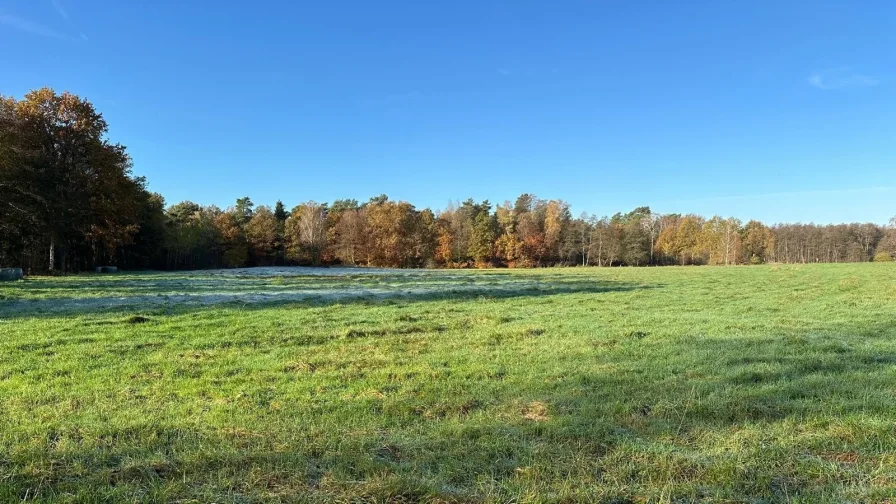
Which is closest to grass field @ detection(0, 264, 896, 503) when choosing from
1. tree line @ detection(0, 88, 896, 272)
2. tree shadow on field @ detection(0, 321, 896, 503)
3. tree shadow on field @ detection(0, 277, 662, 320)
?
tree shadow on field @ detection(0, 321, 896, 503)

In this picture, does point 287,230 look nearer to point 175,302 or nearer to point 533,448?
point 175,302

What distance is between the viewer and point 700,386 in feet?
20.6

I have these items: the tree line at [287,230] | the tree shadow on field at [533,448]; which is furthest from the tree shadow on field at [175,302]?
the tree line at [287,230]

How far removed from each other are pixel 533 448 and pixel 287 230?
7900 cm

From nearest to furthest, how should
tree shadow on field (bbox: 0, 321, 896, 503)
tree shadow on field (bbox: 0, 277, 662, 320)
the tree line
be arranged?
1. tree shadow on field (bbox: 0, 321, 896, 503)
2. tree shadow on field (bbox: 0, 277, 662, 320)
3. the tree line

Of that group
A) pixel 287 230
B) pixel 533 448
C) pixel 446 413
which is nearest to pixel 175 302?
pixel 446 413

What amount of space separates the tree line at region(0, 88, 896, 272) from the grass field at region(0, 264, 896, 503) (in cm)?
2836

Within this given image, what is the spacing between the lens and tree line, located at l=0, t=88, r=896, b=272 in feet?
112

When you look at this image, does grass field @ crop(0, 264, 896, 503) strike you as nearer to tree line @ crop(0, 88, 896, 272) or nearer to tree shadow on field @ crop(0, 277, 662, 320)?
tree shadow on field @ crop(0, 277, 662, 320)

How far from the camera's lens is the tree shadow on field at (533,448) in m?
3.45

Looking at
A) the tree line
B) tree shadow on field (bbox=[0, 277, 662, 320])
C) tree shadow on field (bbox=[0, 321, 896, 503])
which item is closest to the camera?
tree shadow on field (bbox=[0, 321, 896, 503])

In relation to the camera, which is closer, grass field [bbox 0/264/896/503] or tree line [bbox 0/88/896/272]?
grass field [bbox 0/264/896/503]

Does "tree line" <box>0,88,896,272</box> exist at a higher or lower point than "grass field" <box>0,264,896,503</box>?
higher

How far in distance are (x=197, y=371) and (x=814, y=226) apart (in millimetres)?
139398
